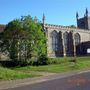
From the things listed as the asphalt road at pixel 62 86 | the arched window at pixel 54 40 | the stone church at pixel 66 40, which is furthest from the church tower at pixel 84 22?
the asphalt road at pixel 62 86

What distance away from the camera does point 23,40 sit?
3769cm

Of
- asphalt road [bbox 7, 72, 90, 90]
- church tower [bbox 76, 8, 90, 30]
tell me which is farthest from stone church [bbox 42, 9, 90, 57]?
asphalt road [bbox 7, 72, 90, 90]

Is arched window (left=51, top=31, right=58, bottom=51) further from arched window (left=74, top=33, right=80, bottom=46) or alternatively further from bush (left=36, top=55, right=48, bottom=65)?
bush (left=36, top=55, right=48, bottom=65)

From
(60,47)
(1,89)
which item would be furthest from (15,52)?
(60,47)

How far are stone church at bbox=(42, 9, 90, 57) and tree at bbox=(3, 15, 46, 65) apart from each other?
128 feet

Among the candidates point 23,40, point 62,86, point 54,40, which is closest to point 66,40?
point 54,40

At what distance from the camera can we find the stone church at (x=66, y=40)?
81.2 meters

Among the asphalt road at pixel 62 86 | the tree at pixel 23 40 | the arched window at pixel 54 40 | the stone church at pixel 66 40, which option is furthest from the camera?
the arched window at pixel 54 40

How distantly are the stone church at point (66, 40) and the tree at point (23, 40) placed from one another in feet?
128

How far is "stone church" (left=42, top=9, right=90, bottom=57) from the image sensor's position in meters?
81.2

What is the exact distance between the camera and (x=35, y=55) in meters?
37.9

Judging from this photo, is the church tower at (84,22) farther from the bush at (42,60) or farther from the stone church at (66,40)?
the bush at (42,60)

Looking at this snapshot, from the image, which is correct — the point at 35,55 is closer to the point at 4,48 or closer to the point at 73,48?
the point at 4,48

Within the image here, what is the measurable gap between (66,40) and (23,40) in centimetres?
5149
